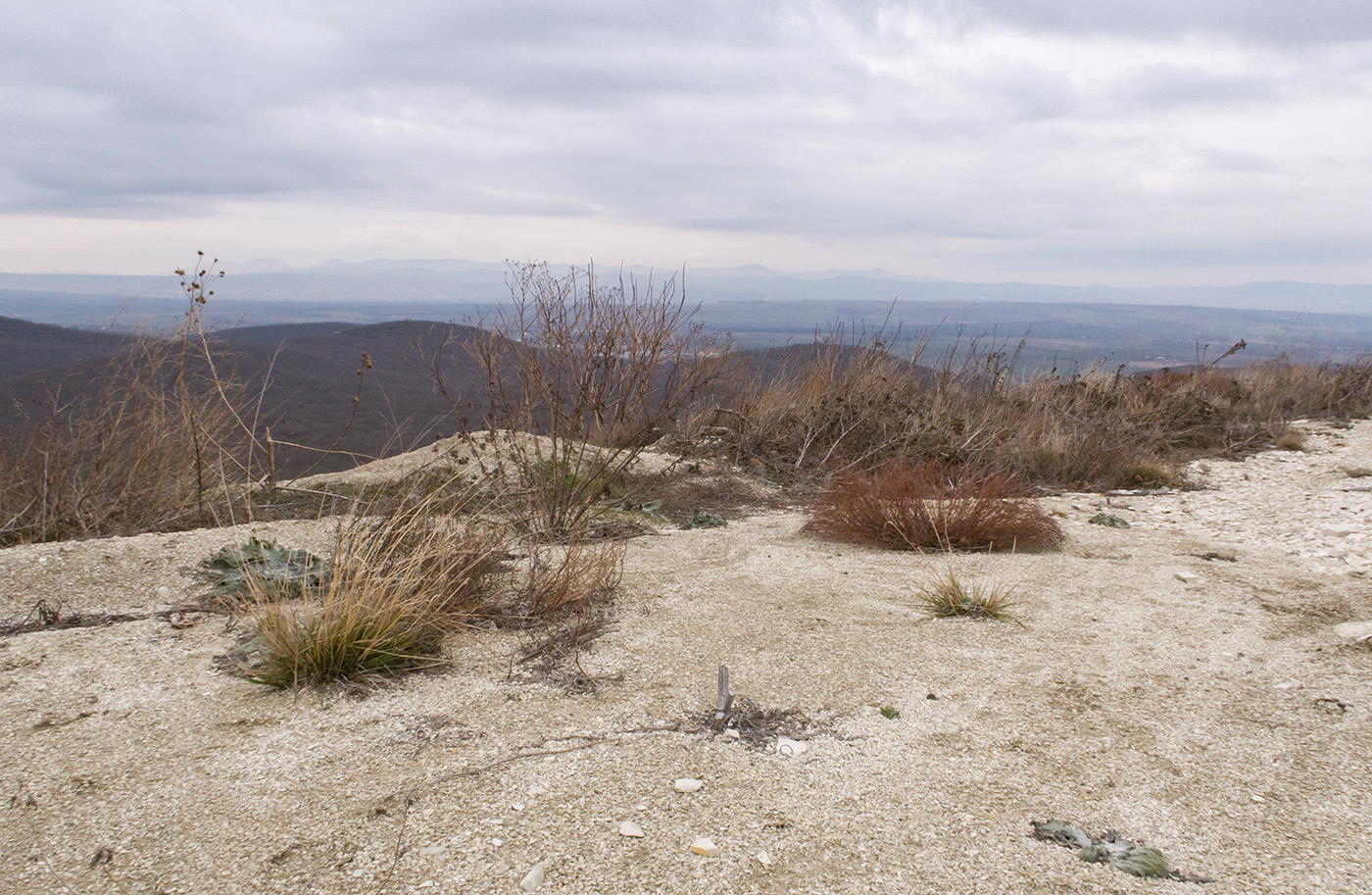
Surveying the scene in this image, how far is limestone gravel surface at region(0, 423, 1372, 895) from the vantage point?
164cm

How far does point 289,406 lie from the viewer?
1764 cm

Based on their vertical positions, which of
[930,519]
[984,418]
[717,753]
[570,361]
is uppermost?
[570,361]

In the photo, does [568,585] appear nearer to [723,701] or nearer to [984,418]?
[723,701]

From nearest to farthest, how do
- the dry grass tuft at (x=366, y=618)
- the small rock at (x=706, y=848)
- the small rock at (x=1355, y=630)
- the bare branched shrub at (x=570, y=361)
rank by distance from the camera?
the small rock at (x=706, y=848) → the dry grass tuft at (x=366, y=618) → the small rock at (x=1355, y=630) → the bare branched shrub at (x=570, y=361)

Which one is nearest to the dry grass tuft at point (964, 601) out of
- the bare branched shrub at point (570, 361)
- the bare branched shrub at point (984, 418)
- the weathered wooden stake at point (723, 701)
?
the weathered wooden stake at point (723, 701)

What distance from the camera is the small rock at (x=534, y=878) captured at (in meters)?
1.57

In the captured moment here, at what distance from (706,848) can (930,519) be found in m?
3.09

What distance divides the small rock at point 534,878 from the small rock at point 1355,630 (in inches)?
117

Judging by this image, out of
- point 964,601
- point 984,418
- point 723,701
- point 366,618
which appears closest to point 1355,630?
point 964,601

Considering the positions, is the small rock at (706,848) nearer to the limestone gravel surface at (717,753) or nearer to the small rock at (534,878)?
the limestone gravel surface at (717,753)

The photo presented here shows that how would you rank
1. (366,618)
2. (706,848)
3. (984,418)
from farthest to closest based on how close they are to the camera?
(984,418)
(366,618)
(706,848)

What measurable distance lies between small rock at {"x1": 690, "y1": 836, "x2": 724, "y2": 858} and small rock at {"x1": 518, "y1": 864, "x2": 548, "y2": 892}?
0.32 metres

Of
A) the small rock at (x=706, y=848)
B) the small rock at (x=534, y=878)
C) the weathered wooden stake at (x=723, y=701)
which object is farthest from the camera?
the weathered wooden stake at (x=723, y=701)

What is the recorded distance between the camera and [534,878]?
1586 millimetres
